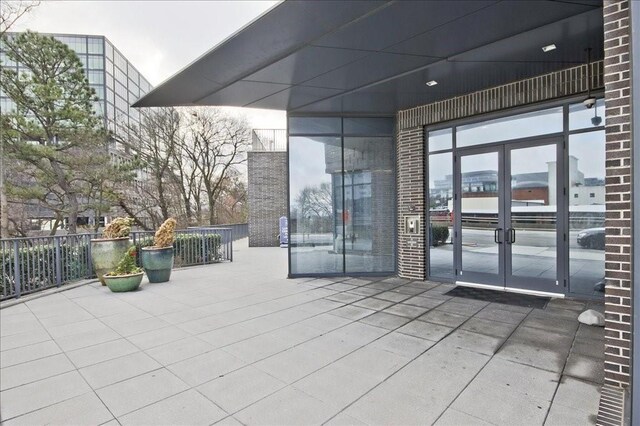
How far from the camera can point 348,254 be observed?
7508 mm

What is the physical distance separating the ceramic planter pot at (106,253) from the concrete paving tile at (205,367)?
14.3 ft

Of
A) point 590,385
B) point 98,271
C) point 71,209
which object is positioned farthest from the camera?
point 71,209

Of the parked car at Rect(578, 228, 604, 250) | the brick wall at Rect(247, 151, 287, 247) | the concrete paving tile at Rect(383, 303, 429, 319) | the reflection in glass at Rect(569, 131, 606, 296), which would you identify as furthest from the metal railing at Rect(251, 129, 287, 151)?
the parked car at Rect(578, 228, 604, 250)

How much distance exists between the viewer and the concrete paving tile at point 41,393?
2.51 meters

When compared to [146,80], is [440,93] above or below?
below

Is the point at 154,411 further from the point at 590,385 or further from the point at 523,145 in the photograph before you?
the point at 523,145

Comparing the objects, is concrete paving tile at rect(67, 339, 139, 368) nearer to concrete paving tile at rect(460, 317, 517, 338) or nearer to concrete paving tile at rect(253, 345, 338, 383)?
concrete paving tile at rect(253, 345, 338, 383)

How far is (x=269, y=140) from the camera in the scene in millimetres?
15688

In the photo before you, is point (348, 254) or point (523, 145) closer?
point (523, 145)

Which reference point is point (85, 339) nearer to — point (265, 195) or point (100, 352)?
point (100, 352)

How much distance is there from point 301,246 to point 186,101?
3810 mm

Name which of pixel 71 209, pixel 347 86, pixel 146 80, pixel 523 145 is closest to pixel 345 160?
pixel 347 86

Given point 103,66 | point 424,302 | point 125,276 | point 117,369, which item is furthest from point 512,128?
point 103,66

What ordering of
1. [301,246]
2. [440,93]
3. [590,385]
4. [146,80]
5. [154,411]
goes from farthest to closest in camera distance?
[146,80] → [301,246] → [440,93] → [590,385] → [154,411]
